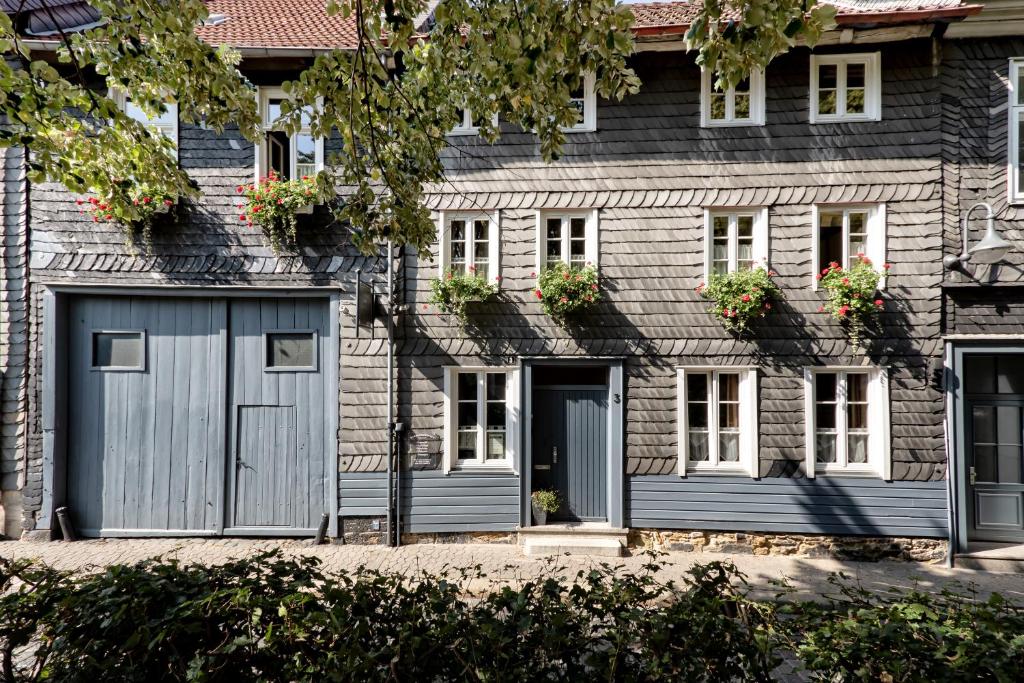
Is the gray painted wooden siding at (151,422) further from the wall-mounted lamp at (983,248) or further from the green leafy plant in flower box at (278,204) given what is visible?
the wall-mounted lamp at (983,248)

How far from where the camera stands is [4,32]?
139 inches

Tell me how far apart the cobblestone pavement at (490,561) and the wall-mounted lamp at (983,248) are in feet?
13.3

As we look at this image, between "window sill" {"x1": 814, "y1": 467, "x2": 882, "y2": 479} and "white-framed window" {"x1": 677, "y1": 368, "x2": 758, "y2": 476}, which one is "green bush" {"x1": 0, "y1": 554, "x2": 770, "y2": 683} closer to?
"white-framed window" {"x1": 677, "y1": 368, "x2": 758, "y2": 476}

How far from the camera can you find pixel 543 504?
7.04m

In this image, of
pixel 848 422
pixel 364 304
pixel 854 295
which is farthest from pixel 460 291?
pixel 848 422

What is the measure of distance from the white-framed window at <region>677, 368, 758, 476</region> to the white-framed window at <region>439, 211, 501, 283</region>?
318cm

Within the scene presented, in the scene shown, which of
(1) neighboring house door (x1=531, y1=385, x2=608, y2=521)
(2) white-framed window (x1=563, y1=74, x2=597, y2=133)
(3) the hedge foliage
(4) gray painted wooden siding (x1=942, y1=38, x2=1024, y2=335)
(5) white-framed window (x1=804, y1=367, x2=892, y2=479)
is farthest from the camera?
(1) neighboring house door (x1=531, y1=385, x2=608, y2=521)

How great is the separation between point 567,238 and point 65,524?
27.4 ft

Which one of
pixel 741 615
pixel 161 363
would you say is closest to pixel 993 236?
pixel 741 615

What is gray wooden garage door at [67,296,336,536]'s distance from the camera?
7.22 m

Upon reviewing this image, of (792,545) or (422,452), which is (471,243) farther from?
(792,545)

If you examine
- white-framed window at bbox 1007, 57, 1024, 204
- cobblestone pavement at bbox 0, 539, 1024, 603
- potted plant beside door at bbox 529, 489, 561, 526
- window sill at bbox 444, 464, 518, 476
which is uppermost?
white-framed window at bbox 1007, 57, 1024, 204

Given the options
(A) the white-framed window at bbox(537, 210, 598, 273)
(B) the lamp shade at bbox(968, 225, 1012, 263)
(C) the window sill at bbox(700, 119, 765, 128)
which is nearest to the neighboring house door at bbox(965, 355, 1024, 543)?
(B) the lamp shade at bbox(968, 225, 1012, 263)

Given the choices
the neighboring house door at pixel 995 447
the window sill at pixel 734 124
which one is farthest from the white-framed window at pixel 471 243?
the neighboring house door at pixel 995 447
